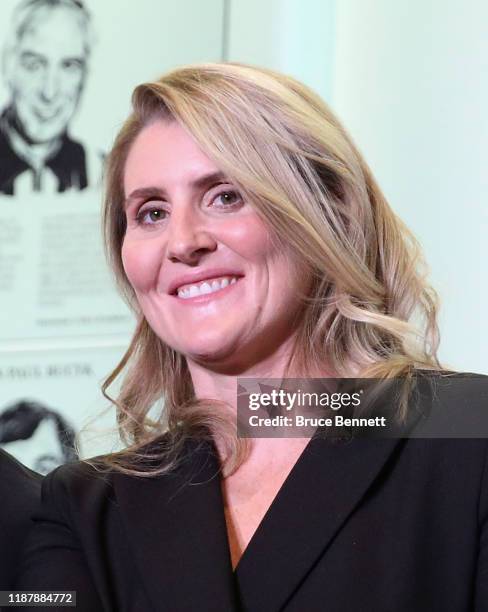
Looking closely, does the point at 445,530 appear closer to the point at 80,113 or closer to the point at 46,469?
the point at 46,469

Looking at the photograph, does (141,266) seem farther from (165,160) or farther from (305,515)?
(305,515)

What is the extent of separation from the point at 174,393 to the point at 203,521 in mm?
262

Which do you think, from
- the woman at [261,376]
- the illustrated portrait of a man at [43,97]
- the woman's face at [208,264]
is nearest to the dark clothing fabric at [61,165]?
the illustrated portrait of a man at [43,97]

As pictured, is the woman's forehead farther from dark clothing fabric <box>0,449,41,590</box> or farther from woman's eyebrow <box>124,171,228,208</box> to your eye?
dark clothing fabric <box>0,449,41,590</box>

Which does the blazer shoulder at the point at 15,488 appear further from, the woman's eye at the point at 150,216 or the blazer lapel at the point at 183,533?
the woman's eye at the point at 150,216

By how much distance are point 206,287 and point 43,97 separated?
1.21 metres

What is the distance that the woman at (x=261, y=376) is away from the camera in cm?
122

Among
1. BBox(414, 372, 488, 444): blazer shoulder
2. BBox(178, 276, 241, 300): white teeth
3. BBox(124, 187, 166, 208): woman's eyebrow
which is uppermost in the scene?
BBox(124, 187, 166, 208): woman's eyebrow

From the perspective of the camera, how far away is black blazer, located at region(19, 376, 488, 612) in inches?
46.8

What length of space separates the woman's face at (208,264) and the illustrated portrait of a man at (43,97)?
1.04 metres

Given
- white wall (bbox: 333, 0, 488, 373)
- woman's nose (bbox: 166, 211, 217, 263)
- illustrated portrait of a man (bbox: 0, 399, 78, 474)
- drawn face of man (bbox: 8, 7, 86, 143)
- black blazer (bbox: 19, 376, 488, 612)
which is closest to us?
black blazer (bbox: 19, 376, 488, 612)

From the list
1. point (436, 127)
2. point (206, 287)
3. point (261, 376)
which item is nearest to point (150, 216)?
point (206, 287)

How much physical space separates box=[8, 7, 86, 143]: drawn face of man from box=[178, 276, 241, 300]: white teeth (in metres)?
1.14

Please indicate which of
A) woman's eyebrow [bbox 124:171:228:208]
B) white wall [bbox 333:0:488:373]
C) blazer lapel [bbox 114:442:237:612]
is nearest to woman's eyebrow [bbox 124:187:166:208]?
woman's eyebrow [bbox 124:171:228:208]
